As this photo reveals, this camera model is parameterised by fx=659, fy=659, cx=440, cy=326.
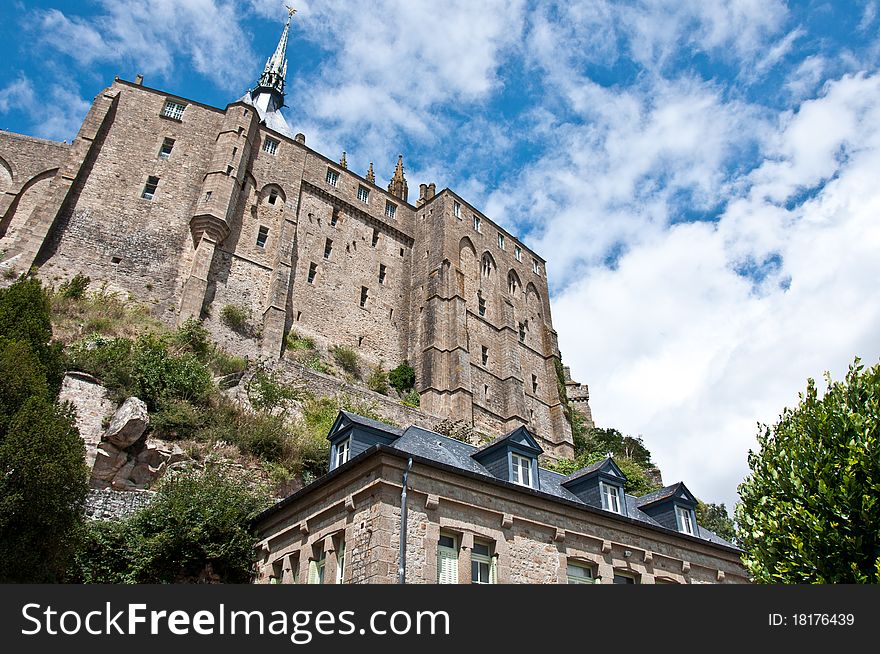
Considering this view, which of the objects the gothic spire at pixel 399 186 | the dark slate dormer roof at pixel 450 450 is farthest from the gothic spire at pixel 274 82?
the dark slate dormer roof at pixel 450 450

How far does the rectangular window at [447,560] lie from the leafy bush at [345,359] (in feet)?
81.7

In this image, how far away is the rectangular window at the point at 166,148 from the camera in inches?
1459

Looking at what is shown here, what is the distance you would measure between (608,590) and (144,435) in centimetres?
1487

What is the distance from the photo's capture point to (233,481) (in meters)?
18.8

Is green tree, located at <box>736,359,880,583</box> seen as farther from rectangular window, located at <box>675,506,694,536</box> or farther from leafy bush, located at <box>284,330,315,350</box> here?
leafy bush, located at <box>284,330,315,350</box>

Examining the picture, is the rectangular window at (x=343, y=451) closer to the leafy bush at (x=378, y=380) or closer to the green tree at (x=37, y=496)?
the green tree at (x=37, y=496)

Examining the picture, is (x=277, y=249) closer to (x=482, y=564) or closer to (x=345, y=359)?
(x=345, y=359)

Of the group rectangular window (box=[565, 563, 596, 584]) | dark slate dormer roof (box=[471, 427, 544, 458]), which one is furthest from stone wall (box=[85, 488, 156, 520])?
rectangular window (box=[565, 563, 596, 584])

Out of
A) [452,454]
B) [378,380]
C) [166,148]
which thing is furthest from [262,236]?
[452,454]

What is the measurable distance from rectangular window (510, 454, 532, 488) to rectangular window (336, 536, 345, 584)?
13.9 feet

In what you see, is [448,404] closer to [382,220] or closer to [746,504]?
[382,220]

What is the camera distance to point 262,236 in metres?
38.3

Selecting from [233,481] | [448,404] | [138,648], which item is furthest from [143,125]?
[138,648]

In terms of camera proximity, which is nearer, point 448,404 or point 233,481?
point 233,481
